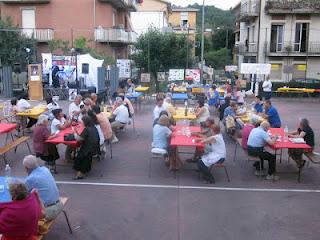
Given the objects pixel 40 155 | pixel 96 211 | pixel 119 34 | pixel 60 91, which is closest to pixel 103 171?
pixel 40 155

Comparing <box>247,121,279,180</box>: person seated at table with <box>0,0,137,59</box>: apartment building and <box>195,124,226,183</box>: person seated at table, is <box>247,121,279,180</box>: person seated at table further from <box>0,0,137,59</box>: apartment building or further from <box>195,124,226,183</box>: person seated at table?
<box>0,0,137,59</box>: apartment building

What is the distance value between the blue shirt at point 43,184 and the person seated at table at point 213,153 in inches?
145

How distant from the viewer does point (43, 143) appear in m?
9.17

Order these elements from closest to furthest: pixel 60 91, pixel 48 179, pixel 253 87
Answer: pixel 48 179, pixel 60 91, pixel 253 87

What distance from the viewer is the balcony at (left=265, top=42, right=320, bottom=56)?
3438 centimetres

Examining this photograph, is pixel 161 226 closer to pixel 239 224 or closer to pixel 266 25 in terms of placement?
pixel 239 224

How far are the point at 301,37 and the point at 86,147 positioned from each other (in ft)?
97.9

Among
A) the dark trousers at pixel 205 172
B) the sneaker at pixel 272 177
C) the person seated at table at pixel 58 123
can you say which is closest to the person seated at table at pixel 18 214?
the dark trousers at pixel 205 172

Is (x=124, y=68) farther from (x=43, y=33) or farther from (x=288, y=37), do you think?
(x=288, y=37)

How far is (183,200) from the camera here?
26.2 feet

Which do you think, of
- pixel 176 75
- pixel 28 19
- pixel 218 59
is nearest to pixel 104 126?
pixel 176 75

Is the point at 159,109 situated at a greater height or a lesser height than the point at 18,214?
greater

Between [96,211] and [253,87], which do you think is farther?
[253,87]

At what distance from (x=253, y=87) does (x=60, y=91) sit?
12.5 meters
